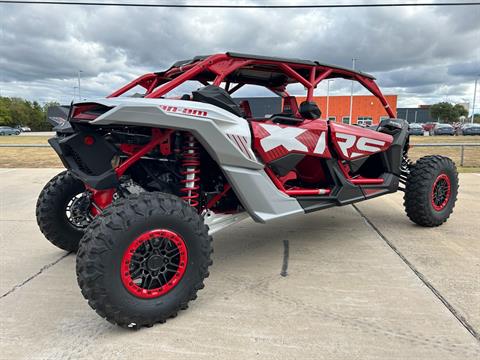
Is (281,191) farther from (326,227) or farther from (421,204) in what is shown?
(421,204)

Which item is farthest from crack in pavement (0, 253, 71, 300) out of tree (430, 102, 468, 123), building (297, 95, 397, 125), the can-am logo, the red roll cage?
tree (430, 102, 468, 123)

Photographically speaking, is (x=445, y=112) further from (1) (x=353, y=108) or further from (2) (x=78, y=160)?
(2) (x=78, y=160)

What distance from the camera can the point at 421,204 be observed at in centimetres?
452

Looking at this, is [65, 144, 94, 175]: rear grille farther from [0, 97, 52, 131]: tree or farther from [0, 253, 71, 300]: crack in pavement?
[0, 97, 52, 131]: tree

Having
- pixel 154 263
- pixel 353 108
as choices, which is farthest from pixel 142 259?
pixel 353 108

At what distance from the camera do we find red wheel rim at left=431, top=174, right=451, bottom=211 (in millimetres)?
4748

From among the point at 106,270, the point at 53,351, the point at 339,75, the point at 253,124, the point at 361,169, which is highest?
the point at 339,75

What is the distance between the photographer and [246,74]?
421cm

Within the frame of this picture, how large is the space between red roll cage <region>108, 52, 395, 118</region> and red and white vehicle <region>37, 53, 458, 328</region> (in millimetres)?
14

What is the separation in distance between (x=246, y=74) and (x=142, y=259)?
8.32 feet

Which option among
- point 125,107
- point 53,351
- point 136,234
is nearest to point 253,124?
point 125,107

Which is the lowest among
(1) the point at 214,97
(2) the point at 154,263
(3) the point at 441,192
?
(2) the point at 154,263

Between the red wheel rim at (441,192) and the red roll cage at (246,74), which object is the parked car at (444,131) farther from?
the red roll cage at (246,74)

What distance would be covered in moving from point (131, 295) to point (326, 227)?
2.98 m
